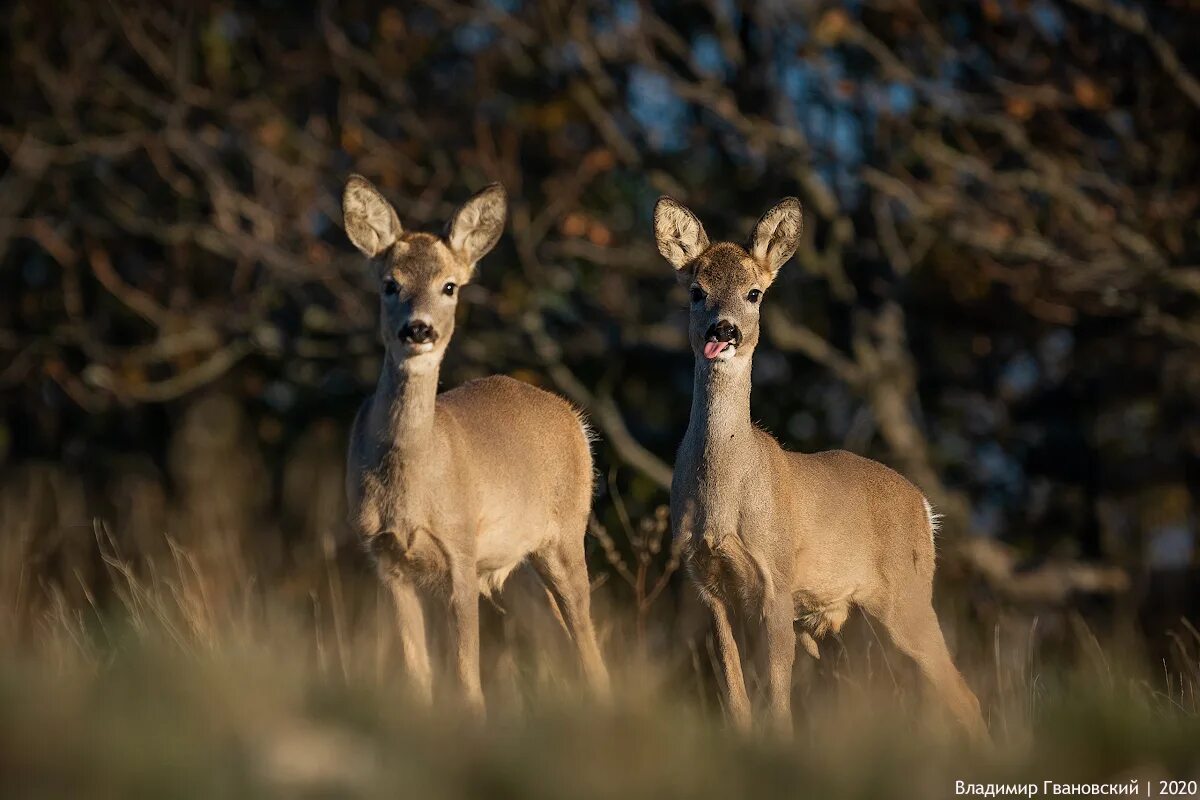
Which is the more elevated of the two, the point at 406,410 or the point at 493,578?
the point at 406,410

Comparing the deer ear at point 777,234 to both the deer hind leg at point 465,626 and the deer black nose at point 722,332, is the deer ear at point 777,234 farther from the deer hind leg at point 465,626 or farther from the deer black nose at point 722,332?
the deer hind leg at point 465,626

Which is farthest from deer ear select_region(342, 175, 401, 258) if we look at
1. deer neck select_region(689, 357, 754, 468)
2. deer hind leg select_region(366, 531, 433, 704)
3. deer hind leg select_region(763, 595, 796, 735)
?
deer hind leg select_region(763, 595, 796, 735)

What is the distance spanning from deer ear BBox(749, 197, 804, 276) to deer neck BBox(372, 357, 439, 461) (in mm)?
1364

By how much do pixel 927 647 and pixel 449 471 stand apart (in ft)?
6.63

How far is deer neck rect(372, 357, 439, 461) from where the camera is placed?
6.76m

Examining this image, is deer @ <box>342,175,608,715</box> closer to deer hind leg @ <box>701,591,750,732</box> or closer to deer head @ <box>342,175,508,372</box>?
deer head @ <box>342,175,508,372</box>

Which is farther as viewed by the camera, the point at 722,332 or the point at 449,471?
the point at 449,471

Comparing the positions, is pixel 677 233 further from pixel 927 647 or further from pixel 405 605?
pixel 927 647

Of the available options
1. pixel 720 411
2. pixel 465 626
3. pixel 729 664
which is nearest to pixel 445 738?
pixel 729 664

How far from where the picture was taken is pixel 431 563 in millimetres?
6824

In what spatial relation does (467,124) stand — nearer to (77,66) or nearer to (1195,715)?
(77,66)

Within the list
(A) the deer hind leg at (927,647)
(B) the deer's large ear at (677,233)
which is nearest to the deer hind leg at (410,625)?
(B) the deer's large ear at (677,233)

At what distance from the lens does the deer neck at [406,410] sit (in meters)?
6.76

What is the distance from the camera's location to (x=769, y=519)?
21.1 ft
